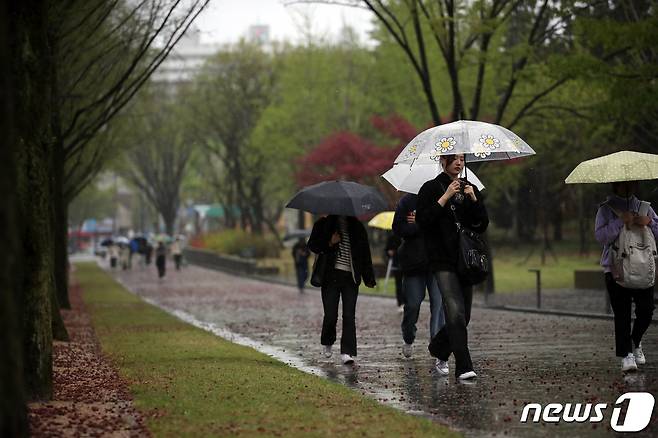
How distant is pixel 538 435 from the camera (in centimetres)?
845

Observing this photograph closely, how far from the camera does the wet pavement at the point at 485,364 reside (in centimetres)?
958

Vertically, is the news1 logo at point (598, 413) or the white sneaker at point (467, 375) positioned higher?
the white sneaker at point (467, 375)

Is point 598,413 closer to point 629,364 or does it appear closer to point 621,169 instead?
point 629,364

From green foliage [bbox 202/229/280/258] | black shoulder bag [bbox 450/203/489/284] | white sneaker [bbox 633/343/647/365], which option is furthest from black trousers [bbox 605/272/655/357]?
green foliage [bbox 202/229/280/258]

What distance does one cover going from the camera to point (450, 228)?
11203 millimetres

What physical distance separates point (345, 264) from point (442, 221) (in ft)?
9.54

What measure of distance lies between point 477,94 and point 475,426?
2156cm

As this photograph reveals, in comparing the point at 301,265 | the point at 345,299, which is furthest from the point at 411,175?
the point at 301,265

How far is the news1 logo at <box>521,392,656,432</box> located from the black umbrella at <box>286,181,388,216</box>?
437 centimetres

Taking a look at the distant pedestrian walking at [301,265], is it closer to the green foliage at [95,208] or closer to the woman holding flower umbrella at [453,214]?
the woman holding flower umbrella at [453,214]

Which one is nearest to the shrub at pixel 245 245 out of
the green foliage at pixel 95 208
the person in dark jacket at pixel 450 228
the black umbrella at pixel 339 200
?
the black umbrella at pixel 339 200

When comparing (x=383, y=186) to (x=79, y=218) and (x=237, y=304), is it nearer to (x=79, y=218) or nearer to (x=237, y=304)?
(x=237, y=304)

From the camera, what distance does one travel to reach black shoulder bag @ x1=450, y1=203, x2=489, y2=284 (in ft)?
36.3

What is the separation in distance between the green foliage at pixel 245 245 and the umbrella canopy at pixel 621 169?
162 ft
